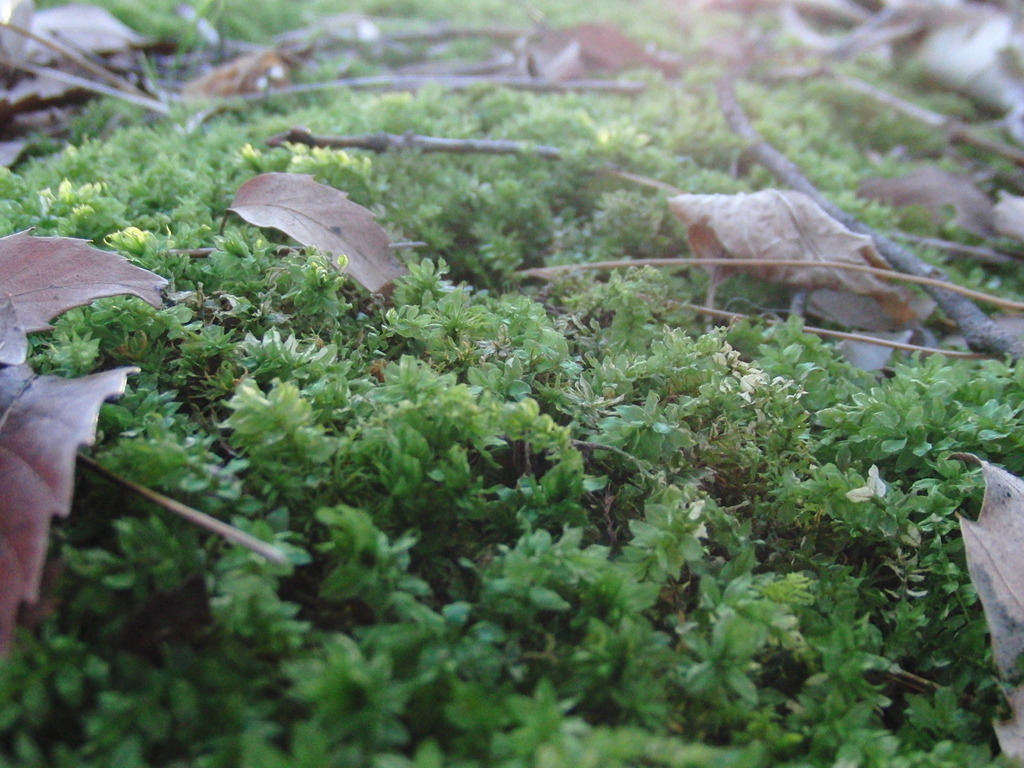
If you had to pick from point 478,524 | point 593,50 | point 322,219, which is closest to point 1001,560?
point 478,524

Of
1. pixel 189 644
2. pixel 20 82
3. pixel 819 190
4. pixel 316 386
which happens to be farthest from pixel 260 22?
pixel 189 644

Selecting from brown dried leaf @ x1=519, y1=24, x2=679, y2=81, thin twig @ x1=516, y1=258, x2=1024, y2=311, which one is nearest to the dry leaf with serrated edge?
thin twig @ x1=516, y1=258, x2=1024, y2=311

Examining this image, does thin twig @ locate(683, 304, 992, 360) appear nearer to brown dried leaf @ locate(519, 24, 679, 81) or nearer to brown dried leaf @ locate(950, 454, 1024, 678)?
brown dried leaf @ locate(950, 454, 1024, 678)

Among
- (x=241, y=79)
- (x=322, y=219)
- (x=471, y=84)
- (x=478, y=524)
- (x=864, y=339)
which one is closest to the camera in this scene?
(x=478, y=524)

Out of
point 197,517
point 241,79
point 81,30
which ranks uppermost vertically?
point 81,30

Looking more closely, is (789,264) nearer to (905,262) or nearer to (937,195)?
(905,262)

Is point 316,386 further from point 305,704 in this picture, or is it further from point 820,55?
point 820,55
